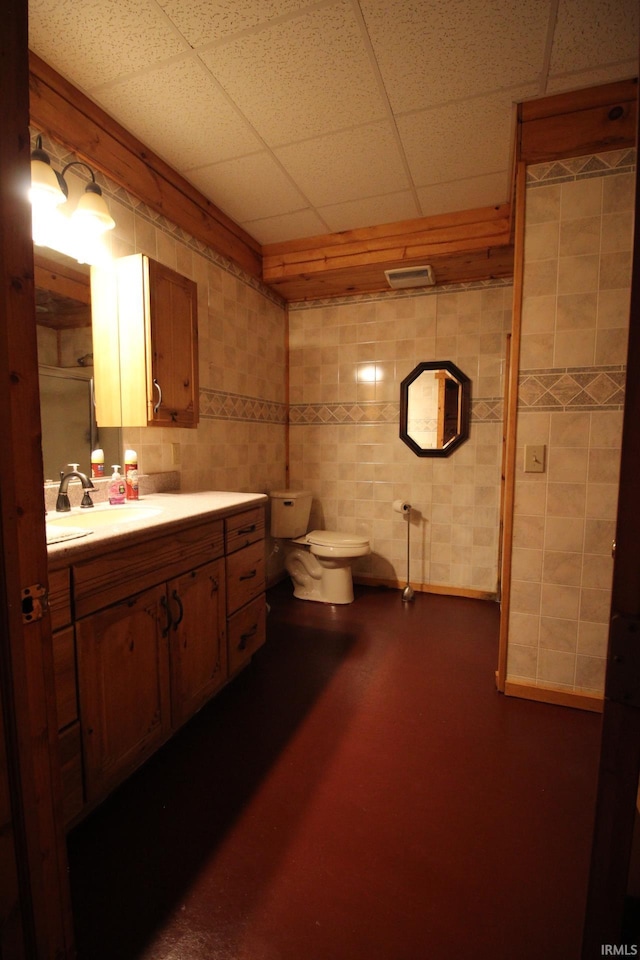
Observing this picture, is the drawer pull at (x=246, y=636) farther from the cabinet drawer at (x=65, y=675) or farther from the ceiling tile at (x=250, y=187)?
the ceiling tile at (x=250, y=187)

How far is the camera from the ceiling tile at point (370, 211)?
2.46 meters

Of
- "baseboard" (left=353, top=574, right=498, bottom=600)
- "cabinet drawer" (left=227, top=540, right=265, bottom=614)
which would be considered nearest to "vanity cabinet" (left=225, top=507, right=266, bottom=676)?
"cabinet drawer" (left=227, top=540, right=265, bottom=614)

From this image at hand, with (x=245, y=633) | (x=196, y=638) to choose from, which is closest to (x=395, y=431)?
(x=245, y=633)

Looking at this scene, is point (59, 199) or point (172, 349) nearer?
point (59, 199)

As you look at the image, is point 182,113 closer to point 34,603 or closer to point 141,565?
point 141,565

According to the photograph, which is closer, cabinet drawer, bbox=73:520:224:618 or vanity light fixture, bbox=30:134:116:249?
cabinet drawer, bbox=73:520:224:618

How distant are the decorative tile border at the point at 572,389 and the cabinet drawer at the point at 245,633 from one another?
5.05ft

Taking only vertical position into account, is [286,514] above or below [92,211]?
below

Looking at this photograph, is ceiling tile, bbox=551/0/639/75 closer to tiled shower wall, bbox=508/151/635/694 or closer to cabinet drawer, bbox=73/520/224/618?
tiled shower wall, bbox=508/151/635/694

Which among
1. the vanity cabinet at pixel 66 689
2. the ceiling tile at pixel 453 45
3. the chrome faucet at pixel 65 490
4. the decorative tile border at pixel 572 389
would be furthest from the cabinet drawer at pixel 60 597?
the ceiling tile at pixel 453 45

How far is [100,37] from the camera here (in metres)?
1.43

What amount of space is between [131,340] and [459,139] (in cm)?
173

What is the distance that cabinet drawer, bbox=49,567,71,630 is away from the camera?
107 centimetres

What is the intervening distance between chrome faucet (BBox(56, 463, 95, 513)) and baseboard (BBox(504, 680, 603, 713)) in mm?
2001
